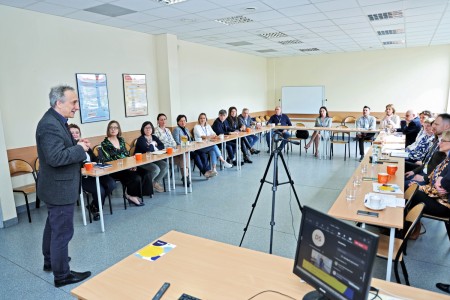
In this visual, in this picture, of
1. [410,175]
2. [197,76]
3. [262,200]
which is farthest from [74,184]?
[197,76]

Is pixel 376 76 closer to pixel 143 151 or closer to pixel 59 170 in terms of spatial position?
pixel 143 151

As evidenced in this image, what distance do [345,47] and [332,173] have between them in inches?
195

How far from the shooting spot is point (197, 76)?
801 centimetres

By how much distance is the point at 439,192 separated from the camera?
3078mm

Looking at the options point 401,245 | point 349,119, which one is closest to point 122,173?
point 401,245

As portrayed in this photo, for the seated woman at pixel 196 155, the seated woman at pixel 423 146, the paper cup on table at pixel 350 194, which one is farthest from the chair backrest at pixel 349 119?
the paper cup on table at pixel 350 194

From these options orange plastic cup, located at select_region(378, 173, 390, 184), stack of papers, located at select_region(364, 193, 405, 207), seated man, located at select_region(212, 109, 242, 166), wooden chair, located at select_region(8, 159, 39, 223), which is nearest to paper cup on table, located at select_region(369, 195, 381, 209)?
stack of papers, located at select_region(364, 193, 405, 207)

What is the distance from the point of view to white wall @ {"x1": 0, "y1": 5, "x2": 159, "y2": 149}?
430 cm

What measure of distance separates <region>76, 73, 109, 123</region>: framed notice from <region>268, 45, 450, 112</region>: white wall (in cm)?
770

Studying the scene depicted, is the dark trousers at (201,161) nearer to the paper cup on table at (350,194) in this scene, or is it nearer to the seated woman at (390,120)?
the paper cup on table at (350,194)

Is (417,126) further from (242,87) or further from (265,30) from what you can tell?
(242,87)

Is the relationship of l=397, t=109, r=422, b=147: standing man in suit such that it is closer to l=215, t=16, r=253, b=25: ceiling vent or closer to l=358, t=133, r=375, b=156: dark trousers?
l=358, t=133, r=375, b=156: dark trousers

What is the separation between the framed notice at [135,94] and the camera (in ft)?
20.1

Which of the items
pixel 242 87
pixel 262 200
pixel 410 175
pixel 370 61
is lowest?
pixel 262 200
